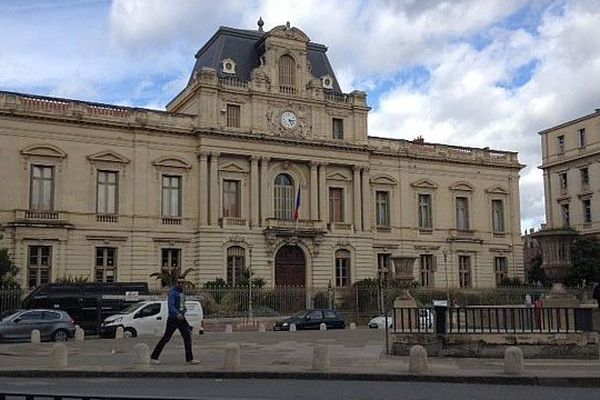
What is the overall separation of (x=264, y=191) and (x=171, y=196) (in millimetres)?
6181

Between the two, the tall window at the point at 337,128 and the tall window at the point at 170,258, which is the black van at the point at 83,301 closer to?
the tall window at the point at 170,258

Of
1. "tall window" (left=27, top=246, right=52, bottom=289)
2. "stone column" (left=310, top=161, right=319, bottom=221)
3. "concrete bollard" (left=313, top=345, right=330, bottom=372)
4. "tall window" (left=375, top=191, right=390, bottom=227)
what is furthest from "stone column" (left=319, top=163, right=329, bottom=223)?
"concrete bollard" (left=313, top=345, right=330, bottom=372)

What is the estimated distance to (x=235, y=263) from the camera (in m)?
49.0

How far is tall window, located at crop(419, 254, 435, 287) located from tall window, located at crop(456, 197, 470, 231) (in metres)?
3.99

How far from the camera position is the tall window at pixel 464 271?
5859 cm

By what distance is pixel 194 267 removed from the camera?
48094 mm

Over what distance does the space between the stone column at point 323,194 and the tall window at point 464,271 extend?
1283 centimetres

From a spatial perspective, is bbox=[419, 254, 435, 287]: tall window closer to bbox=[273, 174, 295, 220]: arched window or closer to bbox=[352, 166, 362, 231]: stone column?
bbox=[352, 166, 362, 231]: stone column

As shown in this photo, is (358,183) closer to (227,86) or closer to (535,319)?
(227,86)

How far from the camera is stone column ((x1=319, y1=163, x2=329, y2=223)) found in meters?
52.3

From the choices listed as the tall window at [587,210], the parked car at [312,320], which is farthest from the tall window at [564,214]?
the parked car at [312,320]

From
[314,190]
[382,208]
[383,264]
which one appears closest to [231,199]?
[314,190]

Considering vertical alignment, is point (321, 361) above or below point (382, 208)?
below

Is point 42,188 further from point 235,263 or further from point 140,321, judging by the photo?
point 140,321
